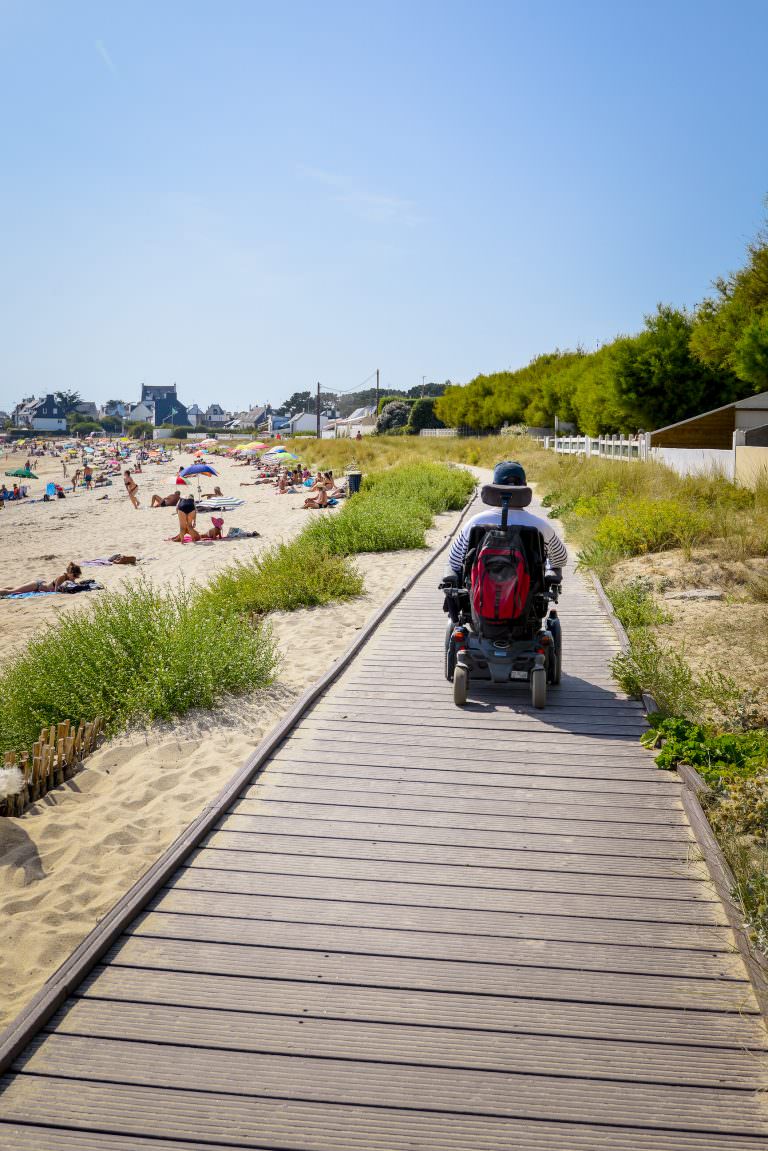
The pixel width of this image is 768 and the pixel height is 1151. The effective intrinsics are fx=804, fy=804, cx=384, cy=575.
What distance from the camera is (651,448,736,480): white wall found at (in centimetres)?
1543

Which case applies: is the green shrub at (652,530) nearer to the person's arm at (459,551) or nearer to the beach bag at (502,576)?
the person's arm at (459,551)

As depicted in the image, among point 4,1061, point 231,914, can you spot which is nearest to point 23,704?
point 231,914

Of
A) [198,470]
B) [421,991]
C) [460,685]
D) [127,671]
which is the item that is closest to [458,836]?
[421,991]

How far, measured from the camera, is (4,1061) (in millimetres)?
2541

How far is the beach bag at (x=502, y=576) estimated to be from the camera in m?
5.44

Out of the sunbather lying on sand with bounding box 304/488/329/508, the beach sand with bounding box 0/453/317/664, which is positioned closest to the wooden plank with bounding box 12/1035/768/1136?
the beach sand with bounding box 0/453/317/664

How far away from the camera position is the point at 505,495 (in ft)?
18.1

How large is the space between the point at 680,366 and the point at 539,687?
90.6 feet

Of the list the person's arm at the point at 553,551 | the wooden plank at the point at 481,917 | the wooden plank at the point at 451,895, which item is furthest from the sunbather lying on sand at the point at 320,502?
the wooden plank at the point at 481,917

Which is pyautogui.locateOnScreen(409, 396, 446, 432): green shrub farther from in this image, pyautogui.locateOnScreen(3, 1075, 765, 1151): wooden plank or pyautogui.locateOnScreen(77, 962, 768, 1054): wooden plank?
pyautogui.locateOnScreen(3, 1075, 765, 1151): wooden plank

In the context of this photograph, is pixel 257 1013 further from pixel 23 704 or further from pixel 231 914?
pixel 23 704

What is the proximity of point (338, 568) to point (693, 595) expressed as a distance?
4.44 m

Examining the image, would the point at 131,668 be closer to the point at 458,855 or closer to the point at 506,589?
the point at 506,589

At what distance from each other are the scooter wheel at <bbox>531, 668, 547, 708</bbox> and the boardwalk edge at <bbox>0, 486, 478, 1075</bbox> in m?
1.63
